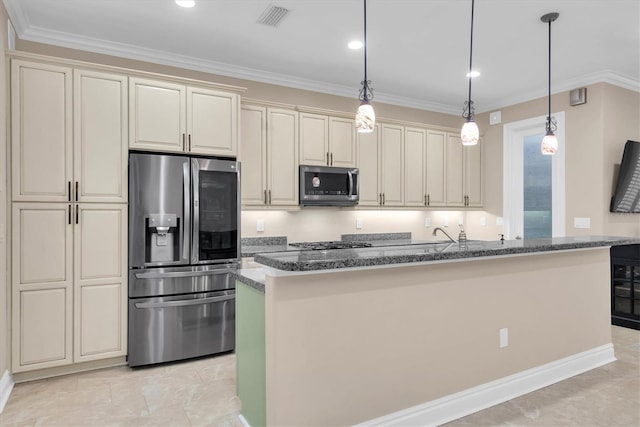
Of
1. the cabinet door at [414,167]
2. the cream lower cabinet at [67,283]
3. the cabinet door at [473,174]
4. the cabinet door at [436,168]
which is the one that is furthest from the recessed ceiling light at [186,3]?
the cabinet door at [473,174]

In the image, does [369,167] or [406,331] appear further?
[369,167]

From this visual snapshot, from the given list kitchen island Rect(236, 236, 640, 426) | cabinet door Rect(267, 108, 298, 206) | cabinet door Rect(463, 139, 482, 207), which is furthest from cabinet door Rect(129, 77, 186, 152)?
cabinet door Rect(463, 139, 482, 207)

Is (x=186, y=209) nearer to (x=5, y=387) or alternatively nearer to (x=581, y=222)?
(x=5, y=387)

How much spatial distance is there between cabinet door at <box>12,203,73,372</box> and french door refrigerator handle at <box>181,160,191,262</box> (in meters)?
0.82

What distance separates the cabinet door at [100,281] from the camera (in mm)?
3043

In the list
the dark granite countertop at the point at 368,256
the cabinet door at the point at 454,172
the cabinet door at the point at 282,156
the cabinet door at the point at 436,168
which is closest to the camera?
the dark granite countertop at the point at 368,256

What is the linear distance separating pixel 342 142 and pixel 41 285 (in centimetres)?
318

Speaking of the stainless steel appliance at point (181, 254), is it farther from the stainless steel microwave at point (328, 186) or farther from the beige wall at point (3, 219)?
the stainless steel microwave at point (328, 186)

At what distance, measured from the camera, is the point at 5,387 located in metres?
2.68

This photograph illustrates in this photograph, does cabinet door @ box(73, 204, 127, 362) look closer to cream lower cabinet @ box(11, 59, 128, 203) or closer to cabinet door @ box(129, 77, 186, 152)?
cream lower cabinet @ box(11, 59, 128, 203)

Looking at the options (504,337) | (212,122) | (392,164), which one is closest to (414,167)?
(392,164)

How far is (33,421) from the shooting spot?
2367 mm

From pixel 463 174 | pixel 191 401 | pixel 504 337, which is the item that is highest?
pixel 463 174

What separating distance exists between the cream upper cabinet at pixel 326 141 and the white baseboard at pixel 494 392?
9.07 ft
